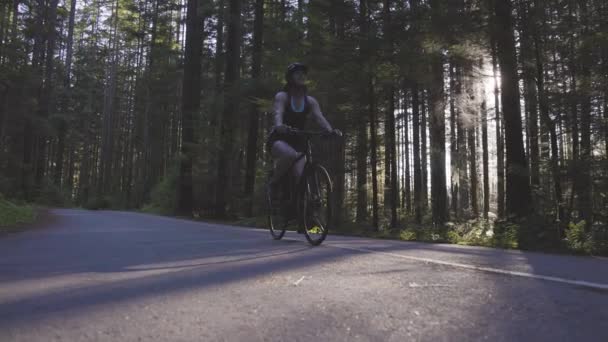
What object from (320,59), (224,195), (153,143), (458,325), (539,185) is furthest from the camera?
(153,143)

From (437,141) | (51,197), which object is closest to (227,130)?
(437,141)

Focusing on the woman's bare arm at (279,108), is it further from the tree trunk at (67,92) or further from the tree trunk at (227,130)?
the tree trunk at (67,92)

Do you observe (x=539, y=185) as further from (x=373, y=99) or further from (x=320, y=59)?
(x=320, y=59)

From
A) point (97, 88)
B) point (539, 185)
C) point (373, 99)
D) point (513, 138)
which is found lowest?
point (539, 185)

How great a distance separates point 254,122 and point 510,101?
10.8 metres

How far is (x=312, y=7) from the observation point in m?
14.2

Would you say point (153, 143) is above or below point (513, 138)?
above

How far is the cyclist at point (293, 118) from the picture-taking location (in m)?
5.96

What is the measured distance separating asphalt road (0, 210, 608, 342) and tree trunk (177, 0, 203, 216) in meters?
16.1

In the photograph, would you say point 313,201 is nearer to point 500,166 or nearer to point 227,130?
point 227,130

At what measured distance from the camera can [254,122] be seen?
1922cm

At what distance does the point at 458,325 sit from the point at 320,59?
12.3 metres

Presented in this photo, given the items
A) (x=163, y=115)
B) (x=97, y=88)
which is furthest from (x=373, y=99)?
(x=97, y=88)

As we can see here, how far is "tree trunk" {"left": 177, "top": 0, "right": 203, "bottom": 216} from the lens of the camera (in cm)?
1981
